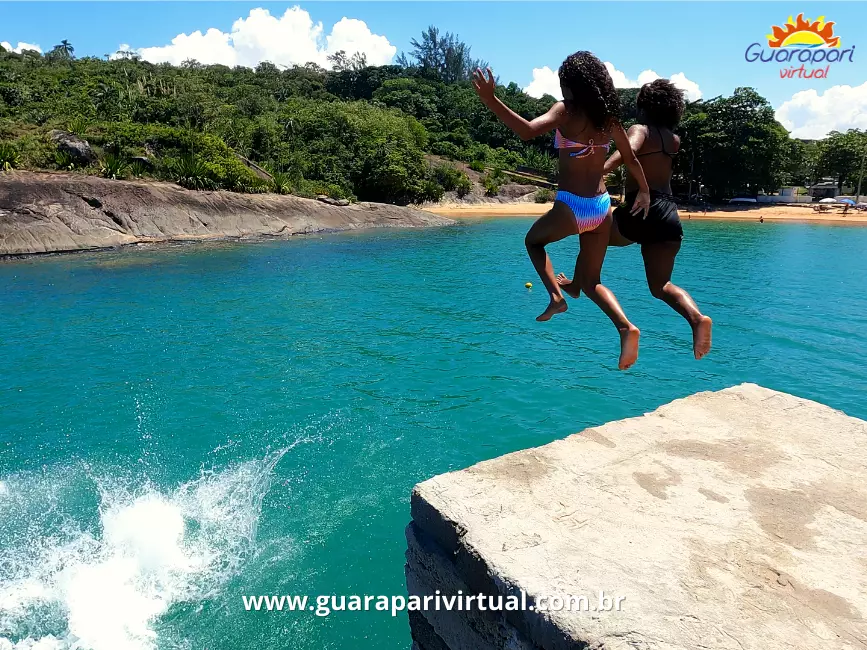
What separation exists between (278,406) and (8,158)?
29632 millimetres

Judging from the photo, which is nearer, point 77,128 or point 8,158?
point 8,158

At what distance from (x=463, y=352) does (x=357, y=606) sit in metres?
8.13

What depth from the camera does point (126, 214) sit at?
3080cm

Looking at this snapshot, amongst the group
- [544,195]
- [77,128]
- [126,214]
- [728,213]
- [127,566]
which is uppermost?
[77,128]

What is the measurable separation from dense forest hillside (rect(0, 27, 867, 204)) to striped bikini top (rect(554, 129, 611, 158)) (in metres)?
32.5

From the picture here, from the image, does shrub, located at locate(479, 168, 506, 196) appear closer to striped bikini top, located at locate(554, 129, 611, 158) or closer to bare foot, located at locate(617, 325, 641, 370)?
bare foot, located at locate(617, 325, 641, 370)

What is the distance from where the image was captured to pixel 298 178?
44688 mm

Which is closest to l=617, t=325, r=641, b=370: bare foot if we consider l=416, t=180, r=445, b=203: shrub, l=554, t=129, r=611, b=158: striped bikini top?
l=554, t=129, r=611, b=158: striped bikini top

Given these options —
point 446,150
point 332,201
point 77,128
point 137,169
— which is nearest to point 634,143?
point 137,169

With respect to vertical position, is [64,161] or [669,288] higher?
[64,161]

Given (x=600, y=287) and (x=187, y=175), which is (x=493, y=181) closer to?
(x=187, y=175)

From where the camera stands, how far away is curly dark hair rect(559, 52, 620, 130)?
151 inches

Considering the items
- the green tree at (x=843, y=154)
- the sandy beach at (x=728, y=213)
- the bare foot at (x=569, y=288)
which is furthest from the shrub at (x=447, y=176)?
the bare foot at (x=569, y=288)

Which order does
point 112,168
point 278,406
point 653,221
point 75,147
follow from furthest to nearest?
point 75,147 < point 112,168 < point 278,406 < point 653,221
